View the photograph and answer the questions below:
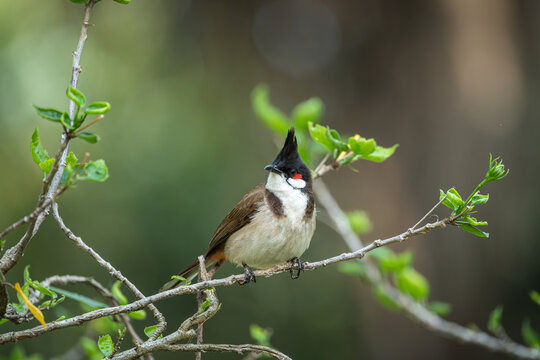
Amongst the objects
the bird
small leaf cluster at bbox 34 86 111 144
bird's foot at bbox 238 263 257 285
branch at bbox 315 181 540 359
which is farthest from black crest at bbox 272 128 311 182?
small leaf cluster at bbox 34 86 111 144

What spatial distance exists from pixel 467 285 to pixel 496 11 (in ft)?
7.94

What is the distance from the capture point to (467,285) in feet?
16.4

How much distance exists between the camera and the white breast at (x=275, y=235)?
2568 millimetres

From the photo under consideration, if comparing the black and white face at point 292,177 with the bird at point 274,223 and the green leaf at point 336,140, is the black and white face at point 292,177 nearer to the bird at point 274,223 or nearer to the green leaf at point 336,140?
the bird at point 274,223

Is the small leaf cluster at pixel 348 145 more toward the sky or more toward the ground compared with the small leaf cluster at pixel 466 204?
more toward the sky

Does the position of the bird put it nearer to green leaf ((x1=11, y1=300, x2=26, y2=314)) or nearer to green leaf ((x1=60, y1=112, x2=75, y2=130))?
green leaf ((x1=11, y1=300, x2=26, y2=314))

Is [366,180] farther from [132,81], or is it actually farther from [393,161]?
[132,81]

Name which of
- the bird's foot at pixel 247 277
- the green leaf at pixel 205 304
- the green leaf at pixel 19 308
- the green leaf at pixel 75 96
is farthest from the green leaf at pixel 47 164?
the bird's foot at pixel 247 277

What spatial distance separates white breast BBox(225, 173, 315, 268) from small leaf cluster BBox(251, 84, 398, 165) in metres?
0.29

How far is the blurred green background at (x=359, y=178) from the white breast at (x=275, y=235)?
239cm

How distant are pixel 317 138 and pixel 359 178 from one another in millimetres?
3629

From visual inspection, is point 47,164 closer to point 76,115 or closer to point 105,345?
point 76,115

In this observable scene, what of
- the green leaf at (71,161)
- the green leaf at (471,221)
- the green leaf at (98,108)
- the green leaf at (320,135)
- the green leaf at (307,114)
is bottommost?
the green leaf at (471,221)

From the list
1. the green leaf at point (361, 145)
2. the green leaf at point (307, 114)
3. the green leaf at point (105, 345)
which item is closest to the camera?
the green leaf at point (105, 345)
